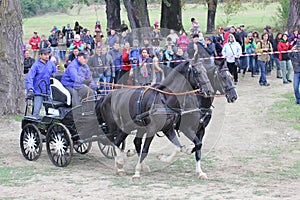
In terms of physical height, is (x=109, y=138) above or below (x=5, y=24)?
below

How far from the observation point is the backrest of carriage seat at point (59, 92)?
11.2 meters

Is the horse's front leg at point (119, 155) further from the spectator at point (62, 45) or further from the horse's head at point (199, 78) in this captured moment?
the spectator at point (62, 45)

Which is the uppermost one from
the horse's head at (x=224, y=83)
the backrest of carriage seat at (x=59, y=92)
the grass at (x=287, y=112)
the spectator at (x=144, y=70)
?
the horse's head at (x=224, y=83)

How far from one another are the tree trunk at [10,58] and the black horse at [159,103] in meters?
6.52

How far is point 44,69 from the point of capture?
12188 millimetres

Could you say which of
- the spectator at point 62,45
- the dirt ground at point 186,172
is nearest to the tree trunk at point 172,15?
the spectator at point 62,45

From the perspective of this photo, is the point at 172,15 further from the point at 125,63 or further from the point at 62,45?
the point at 125,63

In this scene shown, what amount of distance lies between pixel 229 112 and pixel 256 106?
1067 mm

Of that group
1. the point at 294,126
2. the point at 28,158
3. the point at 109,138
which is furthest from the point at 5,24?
the point at 294,126

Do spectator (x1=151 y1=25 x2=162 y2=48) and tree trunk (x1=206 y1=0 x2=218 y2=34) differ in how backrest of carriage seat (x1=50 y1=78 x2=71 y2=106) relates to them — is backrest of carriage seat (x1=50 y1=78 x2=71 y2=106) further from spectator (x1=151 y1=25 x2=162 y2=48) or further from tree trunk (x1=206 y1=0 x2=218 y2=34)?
tree trunk (x1=206 y1=0 x2=218 y2=34)

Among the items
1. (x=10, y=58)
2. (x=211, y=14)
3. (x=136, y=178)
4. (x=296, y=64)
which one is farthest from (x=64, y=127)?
(x=211, y=14)

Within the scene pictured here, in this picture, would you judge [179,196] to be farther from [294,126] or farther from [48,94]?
[294,126]

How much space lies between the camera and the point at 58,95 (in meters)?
11.4

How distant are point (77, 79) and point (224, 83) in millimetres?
2755
